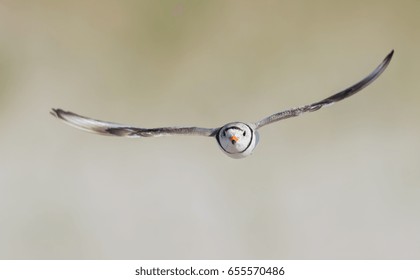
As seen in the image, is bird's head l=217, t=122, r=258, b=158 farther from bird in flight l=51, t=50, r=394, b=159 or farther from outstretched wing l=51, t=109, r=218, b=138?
outstretched wing l=51, t=109, r=218, b=138

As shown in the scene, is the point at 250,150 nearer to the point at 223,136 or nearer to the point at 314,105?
the point at 223,136

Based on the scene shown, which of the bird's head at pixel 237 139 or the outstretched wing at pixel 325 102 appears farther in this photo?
the outstretched wing at pixel 325 102

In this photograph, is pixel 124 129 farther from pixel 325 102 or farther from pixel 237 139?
pixel 325 102

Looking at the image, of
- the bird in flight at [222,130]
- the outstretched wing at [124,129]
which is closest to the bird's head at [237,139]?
the bird in flight at [222,130]

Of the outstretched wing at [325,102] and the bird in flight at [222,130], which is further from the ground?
the outstretched wing at [325,102]

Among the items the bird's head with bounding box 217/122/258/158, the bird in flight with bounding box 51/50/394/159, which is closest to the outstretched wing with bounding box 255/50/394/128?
the bird in flight with bounding box 51/50/394/159

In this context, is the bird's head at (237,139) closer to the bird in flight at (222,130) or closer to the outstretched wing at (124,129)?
the bird in flight at (222,130)
